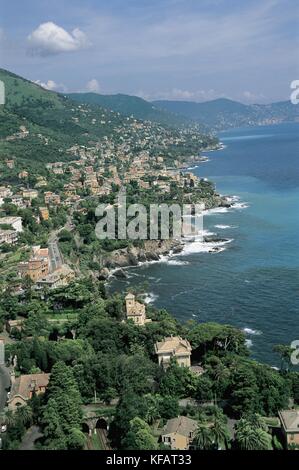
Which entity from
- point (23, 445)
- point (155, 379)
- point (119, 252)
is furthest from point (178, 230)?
point (23, 445)

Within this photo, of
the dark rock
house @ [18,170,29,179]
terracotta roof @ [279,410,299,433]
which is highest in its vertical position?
house @ [18,170,29,179]

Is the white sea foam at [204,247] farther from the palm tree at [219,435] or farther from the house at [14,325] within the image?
the palm tree at [219,435]

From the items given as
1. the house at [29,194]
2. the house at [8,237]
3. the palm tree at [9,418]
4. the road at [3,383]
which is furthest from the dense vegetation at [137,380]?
the house at [29,194]

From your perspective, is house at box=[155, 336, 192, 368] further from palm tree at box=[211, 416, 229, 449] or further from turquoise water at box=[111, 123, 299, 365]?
palm tree at box=[211, 416, 229, 449]

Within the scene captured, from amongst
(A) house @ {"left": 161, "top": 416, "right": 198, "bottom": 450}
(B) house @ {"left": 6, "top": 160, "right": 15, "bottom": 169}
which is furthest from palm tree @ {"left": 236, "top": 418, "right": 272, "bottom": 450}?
(B) house @ {"left": 6, "top": 160, "right": 15, "bottom": 169}

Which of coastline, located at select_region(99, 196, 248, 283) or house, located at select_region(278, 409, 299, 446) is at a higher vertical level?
house, located at select_region(278, 409, 299, 446)
